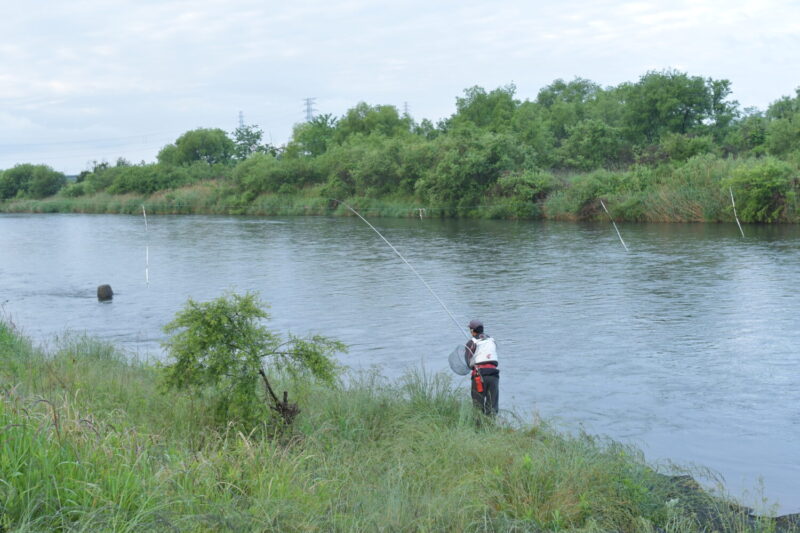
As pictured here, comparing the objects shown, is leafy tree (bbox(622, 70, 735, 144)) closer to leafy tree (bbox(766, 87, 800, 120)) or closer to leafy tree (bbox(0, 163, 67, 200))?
leafy tree (bbox(766, 87, 800, 120))

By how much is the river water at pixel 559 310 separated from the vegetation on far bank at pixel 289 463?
Result: 1.55 meters

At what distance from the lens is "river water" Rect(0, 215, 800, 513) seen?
448 inches

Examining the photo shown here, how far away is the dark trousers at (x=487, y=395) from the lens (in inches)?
388

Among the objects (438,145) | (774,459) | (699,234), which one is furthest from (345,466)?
(438,145)

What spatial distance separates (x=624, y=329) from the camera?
17.8 meters

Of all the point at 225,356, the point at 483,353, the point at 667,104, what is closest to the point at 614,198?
the point at 667,104

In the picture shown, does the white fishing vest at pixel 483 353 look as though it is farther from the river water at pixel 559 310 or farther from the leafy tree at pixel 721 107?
the leafy tree at pixel 721 107

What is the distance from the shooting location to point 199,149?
113m

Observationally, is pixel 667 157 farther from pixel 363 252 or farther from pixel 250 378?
pixel 250 378

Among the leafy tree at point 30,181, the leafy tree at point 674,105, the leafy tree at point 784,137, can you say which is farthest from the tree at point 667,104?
the leafy tree at point 30,181

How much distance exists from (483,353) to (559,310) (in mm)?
10833

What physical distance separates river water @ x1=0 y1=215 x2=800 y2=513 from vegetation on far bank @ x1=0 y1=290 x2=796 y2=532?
1550 mm

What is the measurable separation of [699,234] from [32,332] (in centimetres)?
3098

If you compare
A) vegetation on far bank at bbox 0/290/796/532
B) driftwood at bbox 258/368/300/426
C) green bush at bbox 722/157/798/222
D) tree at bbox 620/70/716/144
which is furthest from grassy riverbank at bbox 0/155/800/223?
driftwood at bbox 258/368/300/426
